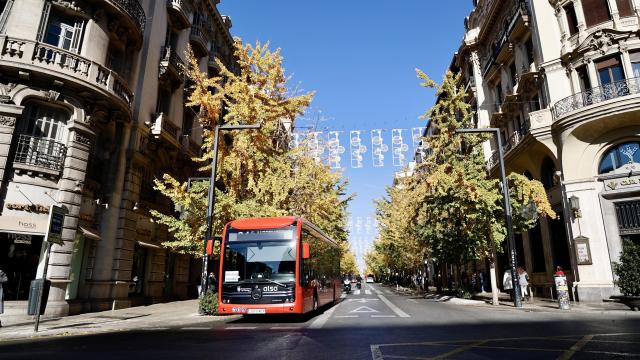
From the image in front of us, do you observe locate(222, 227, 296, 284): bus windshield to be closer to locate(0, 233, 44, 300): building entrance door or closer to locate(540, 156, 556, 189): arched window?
locate(0, 233, 44, 300): building entrance door

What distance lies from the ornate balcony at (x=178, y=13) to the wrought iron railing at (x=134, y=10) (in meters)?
3.42

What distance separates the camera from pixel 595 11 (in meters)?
19.7

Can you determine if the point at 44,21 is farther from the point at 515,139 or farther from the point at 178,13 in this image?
the point at 515,139

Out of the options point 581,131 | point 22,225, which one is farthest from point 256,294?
point 581,131

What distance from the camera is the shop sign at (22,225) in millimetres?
13195

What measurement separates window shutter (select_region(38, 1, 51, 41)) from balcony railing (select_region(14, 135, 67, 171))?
12.4 feet

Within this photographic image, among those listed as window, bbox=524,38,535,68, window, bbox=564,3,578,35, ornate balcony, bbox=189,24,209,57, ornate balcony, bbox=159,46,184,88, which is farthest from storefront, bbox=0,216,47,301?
window, bbox=524,38,535,68

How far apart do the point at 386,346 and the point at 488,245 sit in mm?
14405

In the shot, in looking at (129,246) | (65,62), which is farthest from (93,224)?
(65,62)

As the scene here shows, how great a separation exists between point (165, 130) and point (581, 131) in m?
20.1

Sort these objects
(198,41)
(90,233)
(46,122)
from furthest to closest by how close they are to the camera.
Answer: (198,41), (90,233), (46,122)

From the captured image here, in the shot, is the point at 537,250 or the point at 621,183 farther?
the point at 537,250

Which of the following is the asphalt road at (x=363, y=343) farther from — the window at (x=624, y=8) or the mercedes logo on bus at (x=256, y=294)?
the window at (x=624, y=8)

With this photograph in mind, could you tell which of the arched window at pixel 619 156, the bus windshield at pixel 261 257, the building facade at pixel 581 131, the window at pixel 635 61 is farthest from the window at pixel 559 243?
the bus windshield at pixel 261 257
